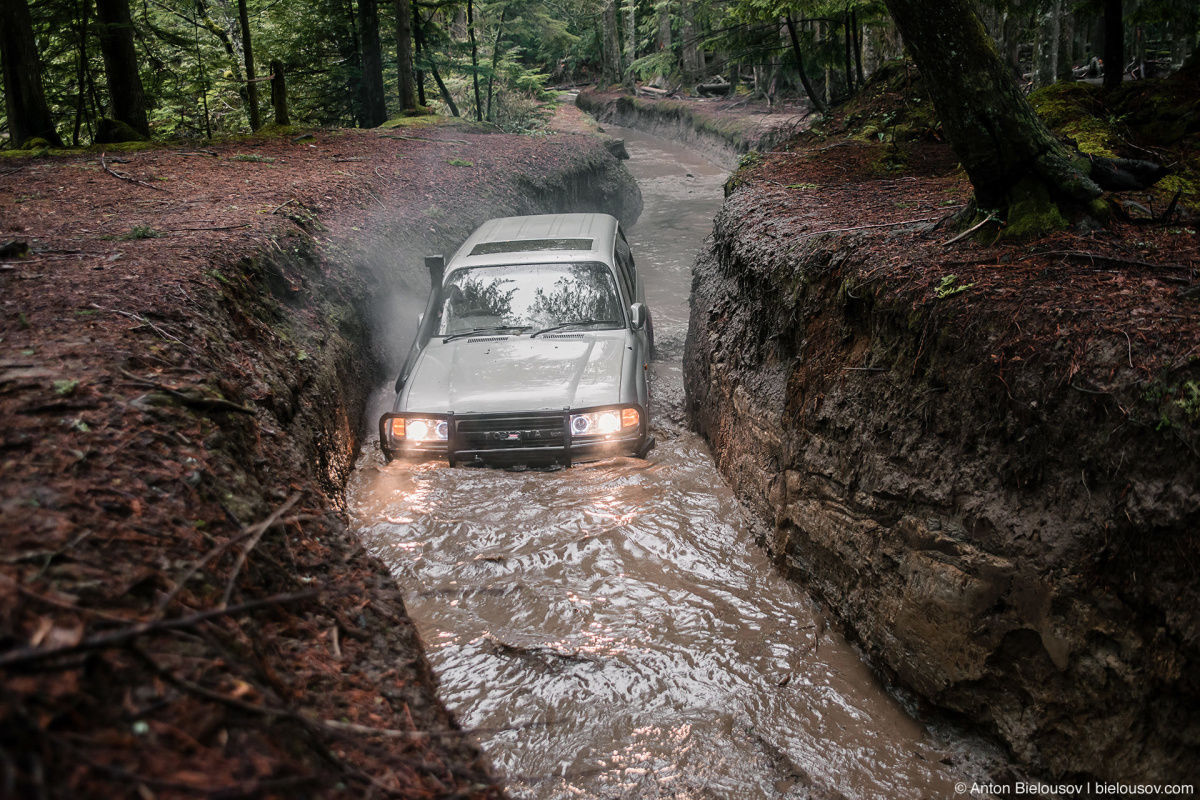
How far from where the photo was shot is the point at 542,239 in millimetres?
7934

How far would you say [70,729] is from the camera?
5.00 ft

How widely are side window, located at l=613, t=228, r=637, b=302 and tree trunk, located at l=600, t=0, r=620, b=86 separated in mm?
35070

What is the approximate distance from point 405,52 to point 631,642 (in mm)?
18860

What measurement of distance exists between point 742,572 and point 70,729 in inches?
167

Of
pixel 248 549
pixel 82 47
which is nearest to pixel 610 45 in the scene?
pixel 82 47

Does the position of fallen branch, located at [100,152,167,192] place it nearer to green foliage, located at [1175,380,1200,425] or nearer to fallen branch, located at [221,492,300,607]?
fallen branch, located at [221,492,300,607]

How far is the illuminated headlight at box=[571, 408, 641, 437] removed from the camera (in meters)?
5.80

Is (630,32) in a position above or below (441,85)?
above

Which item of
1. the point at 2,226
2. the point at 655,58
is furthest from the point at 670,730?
the point at 655,58

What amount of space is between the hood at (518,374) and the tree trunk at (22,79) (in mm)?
11349

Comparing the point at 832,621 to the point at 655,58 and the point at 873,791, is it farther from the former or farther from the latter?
the point at 655,58

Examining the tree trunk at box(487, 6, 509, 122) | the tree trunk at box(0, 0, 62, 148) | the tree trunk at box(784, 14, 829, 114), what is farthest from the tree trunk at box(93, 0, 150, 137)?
the tree trunk at box(487, 6, 509, 122)

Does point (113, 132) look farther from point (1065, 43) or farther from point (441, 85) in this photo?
point (1065, 43)

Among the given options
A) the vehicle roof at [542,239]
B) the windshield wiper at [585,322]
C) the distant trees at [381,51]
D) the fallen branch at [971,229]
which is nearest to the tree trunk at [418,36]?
the distant trees at [381,51]
